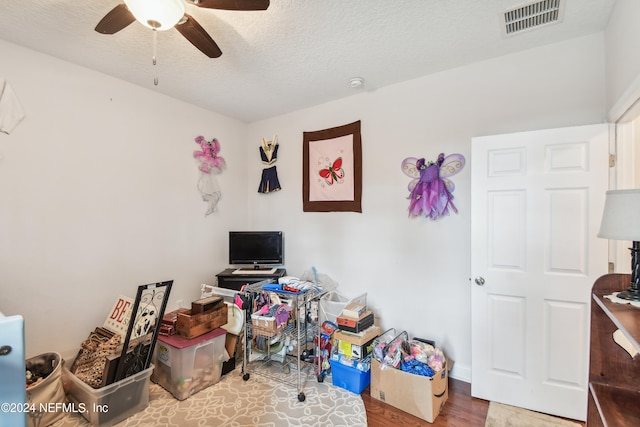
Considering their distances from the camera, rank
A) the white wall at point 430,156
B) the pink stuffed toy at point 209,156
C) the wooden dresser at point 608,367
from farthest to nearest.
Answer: the pink stuffed toy at point 209,156 → the white wall at point 430,156 → the wooden dresser at point 608,367

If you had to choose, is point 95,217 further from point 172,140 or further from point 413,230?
point 413,230

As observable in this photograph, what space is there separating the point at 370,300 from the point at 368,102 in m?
1.97

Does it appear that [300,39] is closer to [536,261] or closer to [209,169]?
[209,169]

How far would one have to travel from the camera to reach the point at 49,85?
7.33 feet

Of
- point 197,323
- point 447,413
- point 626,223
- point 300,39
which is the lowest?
point 447,413

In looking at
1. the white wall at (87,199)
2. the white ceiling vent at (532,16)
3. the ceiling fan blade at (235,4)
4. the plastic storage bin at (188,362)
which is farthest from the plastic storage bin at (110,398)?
the white ceiling vent at (532,16)

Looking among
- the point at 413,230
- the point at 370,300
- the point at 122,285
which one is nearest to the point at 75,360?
the point at 122,285

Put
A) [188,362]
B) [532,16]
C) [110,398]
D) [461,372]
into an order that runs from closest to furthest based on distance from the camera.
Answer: [532,16] < [110,398] < [188,362] < [461,372]

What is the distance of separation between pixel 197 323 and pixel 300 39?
2266 millimetres

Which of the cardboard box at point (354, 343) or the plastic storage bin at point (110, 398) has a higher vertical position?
the cardboard box at point (354, 343)

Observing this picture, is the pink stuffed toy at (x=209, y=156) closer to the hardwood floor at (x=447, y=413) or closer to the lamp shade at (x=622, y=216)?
the hardwood floor at (x=447, y=413)

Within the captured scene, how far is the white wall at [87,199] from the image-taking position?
6.93 feet

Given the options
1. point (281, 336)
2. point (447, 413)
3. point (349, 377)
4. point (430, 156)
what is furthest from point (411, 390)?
point (430, 156)

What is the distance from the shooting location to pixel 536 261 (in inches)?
79.5
